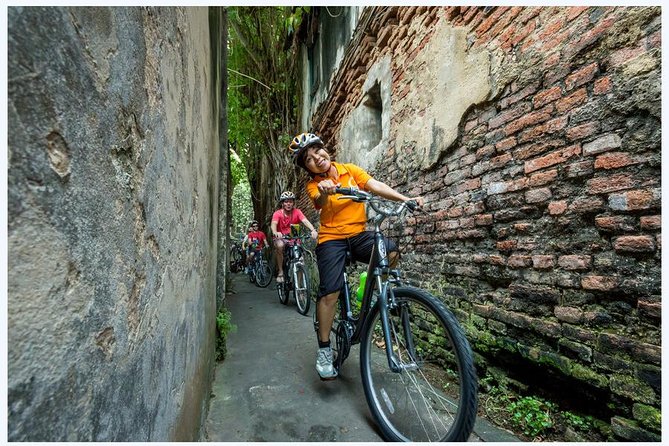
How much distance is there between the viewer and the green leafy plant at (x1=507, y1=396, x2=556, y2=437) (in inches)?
75.7

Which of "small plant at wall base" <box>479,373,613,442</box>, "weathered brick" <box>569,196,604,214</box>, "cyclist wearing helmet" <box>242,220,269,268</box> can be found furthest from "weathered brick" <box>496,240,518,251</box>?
"cyclist wearing helmet" <box>242,220,269,268</box>

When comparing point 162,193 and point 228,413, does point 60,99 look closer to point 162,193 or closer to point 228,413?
point 162,193

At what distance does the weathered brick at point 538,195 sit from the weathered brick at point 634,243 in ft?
1.42

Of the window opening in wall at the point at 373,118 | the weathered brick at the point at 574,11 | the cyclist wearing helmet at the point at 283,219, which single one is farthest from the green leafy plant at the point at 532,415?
the cyclist wearing helmet at the point at 283,219

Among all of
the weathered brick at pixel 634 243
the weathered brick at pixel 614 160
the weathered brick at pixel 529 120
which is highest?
the weathered brick at pixel 529 120

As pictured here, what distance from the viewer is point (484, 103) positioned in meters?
2.57

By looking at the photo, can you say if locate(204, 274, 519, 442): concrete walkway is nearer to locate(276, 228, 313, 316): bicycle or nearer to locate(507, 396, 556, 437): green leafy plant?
locate(507, 396, 556, 437): green leafy plant

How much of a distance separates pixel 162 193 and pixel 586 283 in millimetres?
2029

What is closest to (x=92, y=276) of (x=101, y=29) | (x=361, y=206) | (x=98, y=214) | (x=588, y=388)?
(x=98, y=214)

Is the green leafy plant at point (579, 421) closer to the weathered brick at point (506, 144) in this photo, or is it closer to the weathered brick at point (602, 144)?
the weathered brick at point (602, 144)

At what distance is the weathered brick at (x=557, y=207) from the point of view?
1993mm

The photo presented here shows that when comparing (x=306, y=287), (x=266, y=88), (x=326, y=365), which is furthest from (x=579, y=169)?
(x=266, y=88)

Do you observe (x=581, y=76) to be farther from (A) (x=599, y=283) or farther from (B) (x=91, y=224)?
(B) (x=91, y=224)

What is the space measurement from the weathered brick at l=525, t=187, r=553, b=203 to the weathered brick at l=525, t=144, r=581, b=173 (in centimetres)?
13
